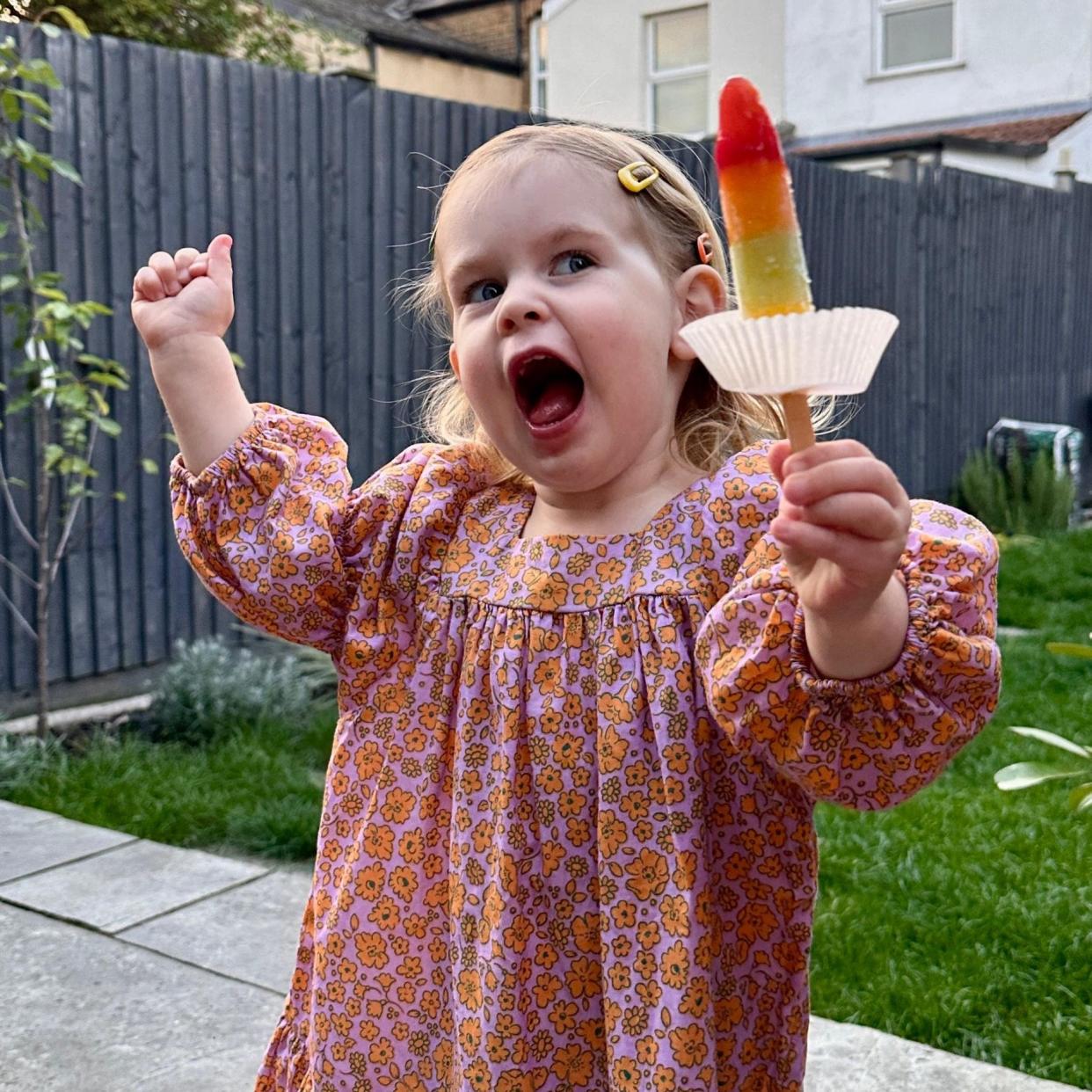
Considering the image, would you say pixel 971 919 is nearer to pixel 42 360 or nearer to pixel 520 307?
pixel 520 307

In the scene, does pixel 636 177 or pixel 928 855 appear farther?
pixel 928 855

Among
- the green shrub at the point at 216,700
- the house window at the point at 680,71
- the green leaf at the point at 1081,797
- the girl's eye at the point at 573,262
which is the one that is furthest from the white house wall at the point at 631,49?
the girl's eye at the point at 573,262

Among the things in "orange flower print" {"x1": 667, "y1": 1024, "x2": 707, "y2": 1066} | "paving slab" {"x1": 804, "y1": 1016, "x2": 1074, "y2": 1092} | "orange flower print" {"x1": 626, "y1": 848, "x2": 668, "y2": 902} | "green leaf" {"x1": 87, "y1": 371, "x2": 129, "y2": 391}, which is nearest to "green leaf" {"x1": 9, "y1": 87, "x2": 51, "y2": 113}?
"green leaf" {"x1": 87, "y1": 371, "x2": 129, "y2": 391}

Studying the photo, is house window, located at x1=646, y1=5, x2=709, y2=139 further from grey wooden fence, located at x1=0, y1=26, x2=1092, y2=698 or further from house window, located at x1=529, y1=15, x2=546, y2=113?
grey wooden fence, located at x1=0, y1=26, x2=1092, y2=698

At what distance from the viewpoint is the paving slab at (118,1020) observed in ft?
7.98

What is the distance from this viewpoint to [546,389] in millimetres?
1511

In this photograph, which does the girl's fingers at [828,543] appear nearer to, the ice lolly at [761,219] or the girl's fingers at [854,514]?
the girl's fingers at [854,514]

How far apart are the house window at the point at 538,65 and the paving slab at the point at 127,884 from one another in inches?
681

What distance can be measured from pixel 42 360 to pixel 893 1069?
3488mm

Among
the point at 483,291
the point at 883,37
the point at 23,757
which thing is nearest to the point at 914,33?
the point at 883,37

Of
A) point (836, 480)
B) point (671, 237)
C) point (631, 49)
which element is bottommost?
point (836, 480)

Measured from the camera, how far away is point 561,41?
18531 mm

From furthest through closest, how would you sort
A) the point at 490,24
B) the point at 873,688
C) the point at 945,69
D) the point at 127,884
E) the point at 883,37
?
the point at 490,24
the point at 883,37
the point at 945,69
the point at 127,884
the point at 873,688

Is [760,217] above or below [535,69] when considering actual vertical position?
below
